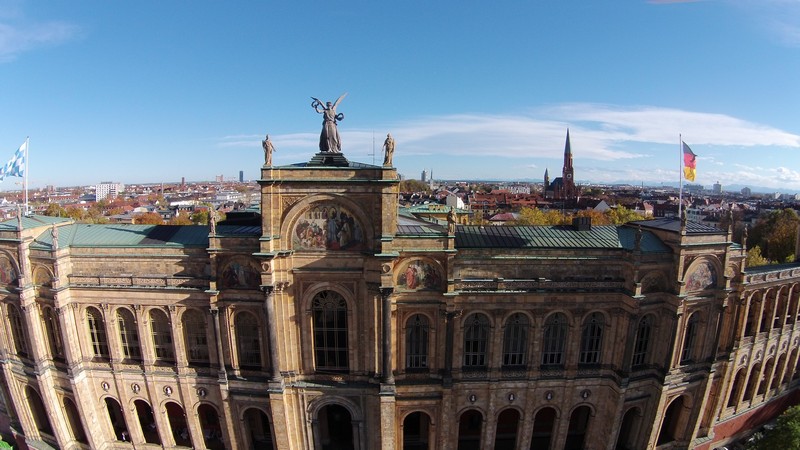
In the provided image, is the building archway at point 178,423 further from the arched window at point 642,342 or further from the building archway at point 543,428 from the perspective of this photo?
the arched window at point 642,342

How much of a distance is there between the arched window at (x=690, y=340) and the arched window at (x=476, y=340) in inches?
580

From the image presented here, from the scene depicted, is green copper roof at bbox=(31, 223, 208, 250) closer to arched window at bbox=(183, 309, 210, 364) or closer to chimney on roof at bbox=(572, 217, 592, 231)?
arched window at bbox=(183, 309, 210, 364)

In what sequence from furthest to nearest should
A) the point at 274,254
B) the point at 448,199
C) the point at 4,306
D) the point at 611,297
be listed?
1. the point at 448,199
2. the point at 4,306
3. the point at 611,297
4. the point at 274,254

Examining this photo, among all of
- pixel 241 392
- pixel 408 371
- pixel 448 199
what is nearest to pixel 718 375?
pixel 408 371

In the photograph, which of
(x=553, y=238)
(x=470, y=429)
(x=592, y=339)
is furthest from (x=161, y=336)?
(x=592, y=339)

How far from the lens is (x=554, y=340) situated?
2869cm

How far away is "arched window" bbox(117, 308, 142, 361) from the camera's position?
1139 inches

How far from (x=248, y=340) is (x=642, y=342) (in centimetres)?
2808

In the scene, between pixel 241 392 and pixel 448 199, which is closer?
pixel 241 392

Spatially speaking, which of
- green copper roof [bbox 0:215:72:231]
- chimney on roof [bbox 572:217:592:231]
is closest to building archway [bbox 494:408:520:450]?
chimney on roof [bbox 572:217:592:231]

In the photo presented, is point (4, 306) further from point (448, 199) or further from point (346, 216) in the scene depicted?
point (448, 199)

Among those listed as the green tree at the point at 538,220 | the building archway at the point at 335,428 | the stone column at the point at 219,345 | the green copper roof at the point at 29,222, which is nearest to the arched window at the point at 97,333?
the green copper roof at the point at 29,222

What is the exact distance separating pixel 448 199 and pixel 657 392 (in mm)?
71636

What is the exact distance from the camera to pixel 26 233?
92.2 ft
